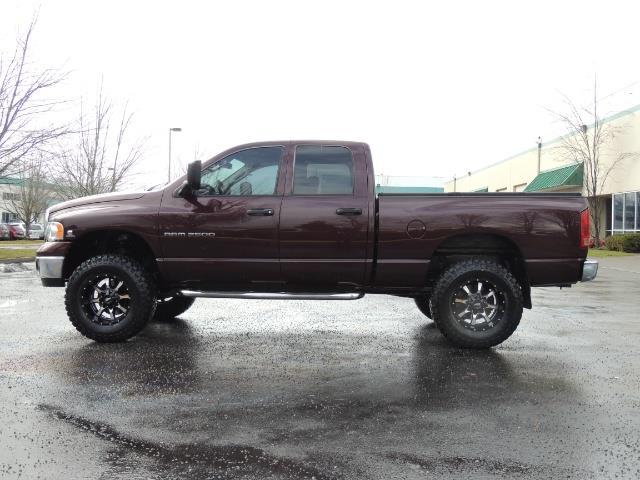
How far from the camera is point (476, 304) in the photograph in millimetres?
5848

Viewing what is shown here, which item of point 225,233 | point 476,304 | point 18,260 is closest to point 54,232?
point 225,233

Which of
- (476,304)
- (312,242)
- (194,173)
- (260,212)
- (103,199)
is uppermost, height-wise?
(194,173)

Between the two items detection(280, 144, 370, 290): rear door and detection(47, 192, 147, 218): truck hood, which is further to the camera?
detection(47, 192, 147, 218): truck hood

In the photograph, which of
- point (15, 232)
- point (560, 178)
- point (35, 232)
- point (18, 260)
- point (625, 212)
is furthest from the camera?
point (35, 232)

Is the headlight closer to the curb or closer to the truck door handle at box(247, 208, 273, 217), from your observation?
the truck door handle at box(247, 208, 273, 217)

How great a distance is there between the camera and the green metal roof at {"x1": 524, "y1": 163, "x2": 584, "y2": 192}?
98.8 feet

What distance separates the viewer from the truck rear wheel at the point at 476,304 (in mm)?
5734

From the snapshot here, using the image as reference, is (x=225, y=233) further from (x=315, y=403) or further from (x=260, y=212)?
(x=315, y=403)

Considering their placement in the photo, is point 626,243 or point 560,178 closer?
point 626,243

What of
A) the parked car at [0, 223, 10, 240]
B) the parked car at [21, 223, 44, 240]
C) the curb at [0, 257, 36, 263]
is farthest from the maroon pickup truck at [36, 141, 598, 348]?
the parked car at [21, 223, 44, 240]

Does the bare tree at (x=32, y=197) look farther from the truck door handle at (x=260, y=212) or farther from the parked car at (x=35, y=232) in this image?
the truck door handle at (x=260, y=212)

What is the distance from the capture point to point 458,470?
295cm

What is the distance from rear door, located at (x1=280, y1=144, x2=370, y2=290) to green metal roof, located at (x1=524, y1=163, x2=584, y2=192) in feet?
89.3

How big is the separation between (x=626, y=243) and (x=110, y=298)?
80.2 ft
